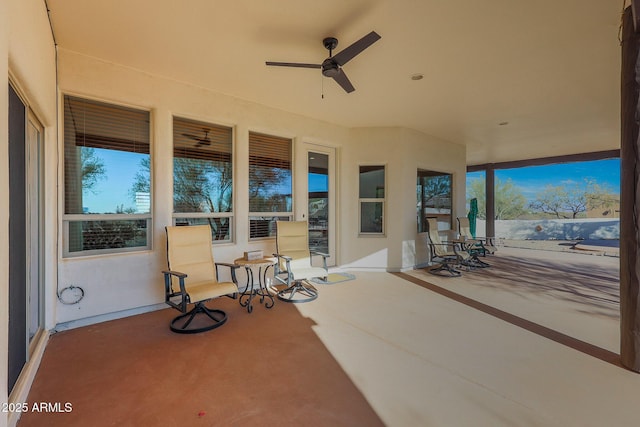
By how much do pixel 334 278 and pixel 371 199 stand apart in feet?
6.33

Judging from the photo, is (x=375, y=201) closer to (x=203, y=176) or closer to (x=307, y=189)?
(x=307, y=189)

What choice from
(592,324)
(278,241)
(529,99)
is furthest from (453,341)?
(529,99)

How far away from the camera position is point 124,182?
3.44 m

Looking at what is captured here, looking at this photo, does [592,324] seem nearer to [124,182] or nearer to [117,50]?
[124,182]

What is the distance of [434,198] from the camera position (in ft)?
Result: 22.8

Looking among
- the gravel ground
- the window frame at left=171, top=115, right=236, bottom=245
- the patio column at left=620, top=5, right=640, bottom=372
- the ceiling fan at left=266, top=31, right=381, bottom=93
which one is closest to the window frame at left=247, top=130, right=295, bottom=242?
the window frame at left=171, top=115, right=236, bottom=245

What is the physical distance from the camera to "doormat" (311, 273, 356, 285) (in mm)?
4914

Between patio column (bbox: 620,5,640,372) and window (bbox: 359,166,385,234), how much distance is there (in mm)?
3854

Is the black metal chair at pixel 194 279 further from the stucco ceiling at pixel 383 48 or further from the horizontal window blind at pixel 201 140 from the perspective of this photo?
the stucco ceiling at pixel 383 48

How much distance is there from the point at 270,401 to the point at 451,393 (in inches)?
50.0

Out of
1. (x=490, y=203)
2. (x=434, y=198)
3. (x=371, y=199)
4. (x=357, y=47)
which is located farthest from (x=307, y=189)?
(x=490, y=203)

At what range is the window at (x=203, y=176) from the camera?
3867 mm

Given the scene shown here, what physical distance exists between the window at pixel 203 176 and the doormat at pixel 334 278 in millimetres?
1775

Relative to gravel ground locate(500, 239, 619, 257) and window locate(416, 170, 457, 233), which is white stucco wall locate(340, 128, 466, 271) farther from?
gravel ground locate(500, 239, 619, 257)
